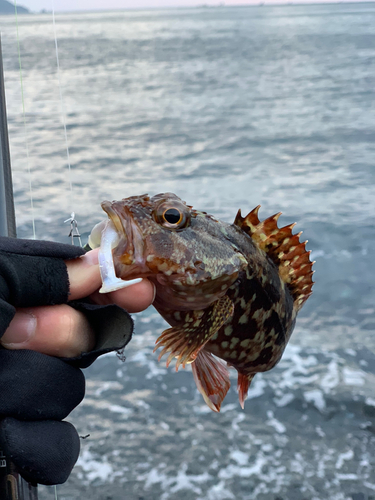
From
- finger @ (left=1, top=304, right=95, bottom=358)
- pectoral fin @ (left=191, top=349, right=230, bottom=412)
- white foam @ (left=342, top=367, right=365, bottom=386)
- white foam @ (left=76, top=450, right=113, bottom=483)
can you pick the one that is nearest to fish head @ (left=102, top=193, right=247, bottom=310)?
finger @ (left=1, top=304, right=95, bottom=358)

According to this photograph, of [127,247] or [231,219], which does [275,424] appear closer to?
[231,219]

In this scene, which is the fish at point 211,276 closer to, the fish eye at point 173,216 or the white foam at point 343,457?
the fish eye at point 173,216

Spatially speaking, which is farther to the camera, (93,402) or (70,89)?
(70,89)

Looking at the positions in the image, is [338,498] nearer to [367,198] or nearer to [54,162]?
[367,198]

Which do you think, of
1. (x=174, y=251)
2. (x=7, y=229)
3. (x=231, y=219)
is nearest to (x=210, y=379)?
(x=174, y=251)

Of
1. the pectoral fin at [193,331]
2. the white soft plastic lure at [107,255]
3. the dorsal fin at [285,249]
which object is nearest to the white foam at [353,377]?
the dorsal fin at [285,249]

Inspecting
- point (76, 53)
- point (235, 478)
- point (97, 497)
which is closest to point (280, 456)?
point (235, 478)
